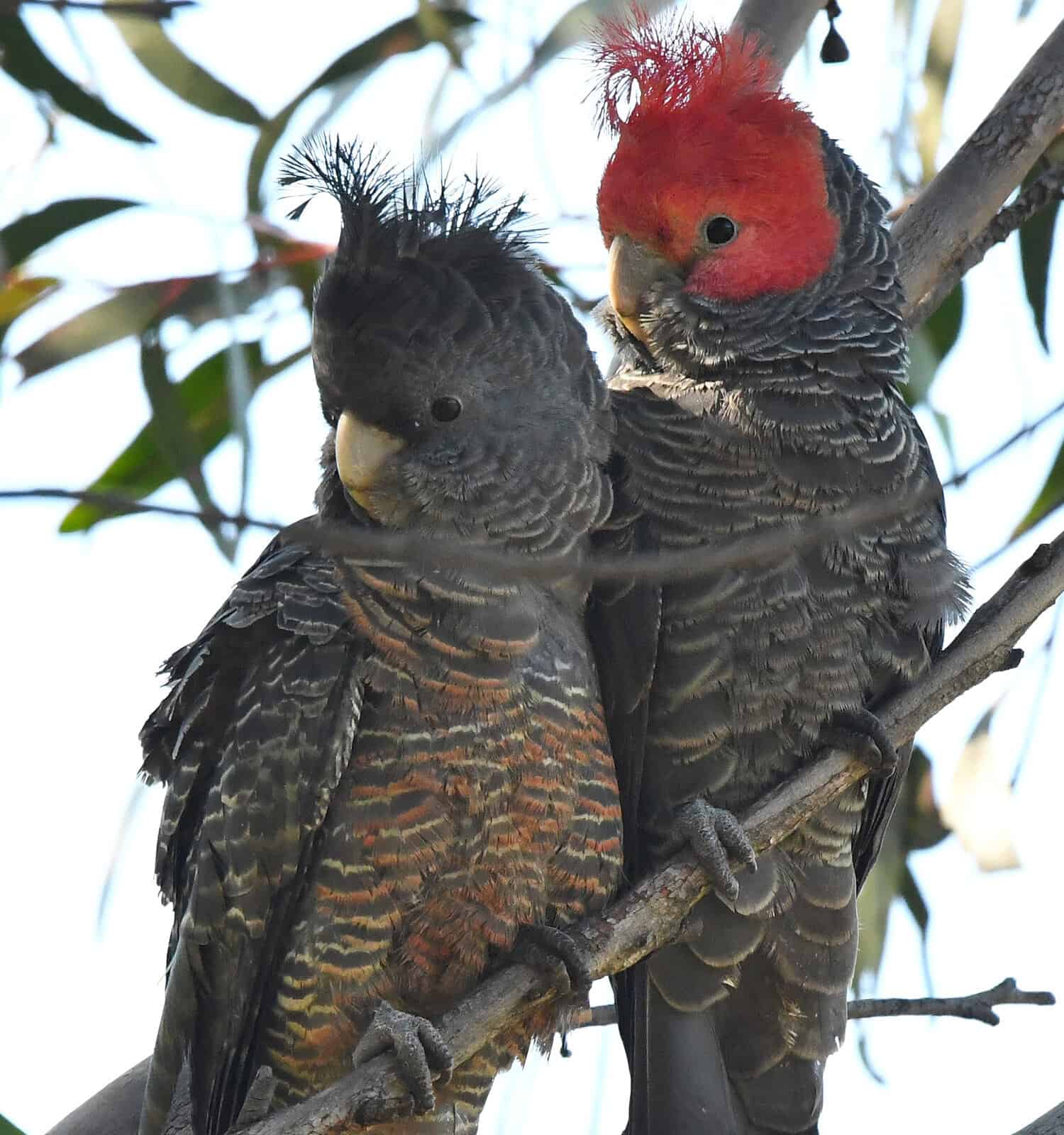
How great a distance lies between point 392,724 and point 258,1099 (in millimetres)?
627

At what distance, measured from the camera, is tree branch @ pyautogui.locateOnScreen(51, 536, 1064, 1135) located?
221 cm

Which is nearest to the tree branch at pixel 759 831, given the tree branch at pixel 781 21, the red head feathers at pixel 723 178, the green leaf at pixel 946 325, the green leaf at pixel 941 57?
the red head feathers at pixel 723 178

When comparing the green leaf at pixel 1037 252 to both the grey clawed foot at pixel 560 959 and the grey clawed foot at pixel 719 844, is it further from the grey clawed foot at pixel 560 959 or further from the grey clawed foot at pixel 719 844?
the grey clawed foot at pixel 560 959

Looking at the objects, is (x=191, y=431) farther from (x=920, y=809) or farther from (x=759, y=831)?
(x=920, y=809)

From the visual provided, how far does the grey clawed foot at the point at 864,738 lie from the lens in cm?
236

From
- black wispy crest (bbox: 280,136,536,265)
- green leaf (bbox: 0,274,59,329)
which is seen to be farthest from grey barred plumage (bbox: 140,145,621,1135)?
green leaf (bbox: 0,274,59,329)

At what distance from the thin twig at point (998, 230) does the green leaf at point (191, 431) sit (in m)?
1.30

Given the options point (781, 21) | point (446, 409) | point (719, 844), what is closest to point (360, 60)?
point (781, 21)

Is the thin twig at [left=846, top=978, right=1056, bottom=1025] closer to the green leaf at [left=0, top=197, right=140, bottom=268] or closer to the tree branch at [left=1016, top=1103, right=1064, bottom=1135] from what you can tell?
the tree branch at [left=1016, top=1103, right=1064, bottom=1135]

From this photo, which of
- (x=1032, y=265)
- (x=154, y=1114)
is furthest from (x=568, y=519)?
(x=1032, y=265)

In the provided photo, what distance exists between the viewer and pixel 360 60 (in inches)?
129

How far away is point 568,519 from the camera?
236cm

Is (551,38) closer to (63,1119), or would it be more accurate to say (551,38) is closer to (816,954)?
(816,954)

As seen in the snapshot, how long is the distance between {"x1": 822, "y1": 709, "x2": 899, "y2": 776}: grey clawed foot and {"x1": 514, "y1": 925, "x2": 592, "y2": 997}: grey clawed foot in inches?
20.1
